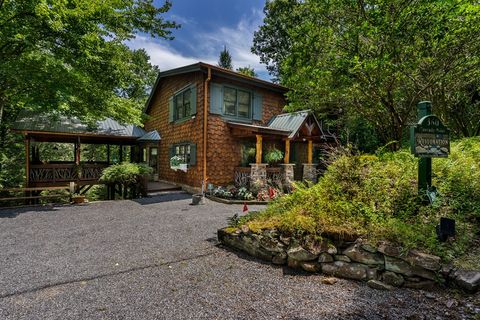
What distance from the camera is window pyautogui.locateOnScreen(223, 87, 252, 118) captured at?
12.0 m

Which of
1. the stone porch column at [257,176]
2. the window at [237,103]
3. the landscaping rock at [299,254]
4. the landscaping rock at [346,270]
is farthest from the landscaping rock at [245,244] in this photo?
the window at [237,103]

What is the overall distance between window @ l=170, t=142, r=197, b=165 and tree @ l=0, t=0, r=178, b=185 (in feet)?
11.7

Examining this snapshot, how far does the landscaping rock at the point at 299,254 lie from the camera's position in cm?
376

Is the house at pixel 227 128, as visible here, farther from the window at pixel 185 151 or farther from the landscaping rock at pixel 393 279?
the landscaping rock at pixel 393 279

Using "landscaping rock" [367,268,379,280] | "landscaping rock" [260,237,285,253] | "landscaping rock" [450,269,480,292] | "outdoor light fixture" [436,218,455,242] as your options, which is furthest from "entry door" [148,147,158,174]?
"landscaping rock" [450,269,480,292]

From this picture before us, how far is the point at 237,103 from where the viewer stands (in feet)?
40.5

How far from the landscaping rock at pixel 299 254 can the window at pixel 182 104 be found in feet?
33.2

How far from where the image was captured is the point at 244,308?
111 inches

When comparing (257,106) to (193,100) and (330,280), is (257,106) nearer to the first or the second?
(193,100)

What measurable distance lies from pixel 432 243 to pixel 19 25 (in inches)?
495

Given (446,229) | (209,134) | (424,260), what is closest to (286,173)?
(209,134)

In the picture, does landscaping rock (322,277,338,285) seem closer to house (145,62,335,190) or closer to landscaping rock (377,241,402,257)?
landscaping rock (377,241,402,257)

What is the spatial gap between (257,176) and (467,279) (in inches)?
319

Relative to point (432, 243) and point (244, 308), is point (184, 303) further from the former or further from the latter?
point (432, 243)
